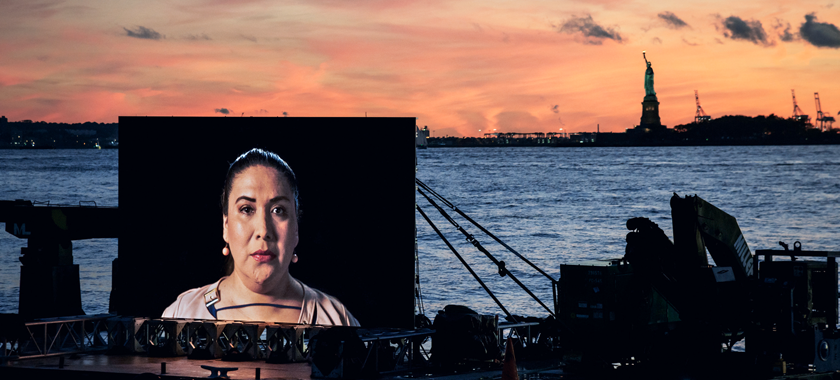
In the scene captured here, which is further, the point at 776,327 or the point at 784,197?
the point at 784,197

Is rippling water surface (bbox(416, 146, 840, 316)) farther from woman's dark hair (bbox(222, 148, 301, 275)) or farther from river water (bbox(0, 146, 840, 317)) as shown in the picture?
woman's dark hair (bbox(222, 148, 301, 275))

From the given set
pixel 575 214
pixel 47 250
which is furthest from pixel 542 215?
pixel 47 250

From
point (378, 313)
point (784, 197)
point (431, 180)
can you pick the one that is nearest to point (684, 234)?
point (378, 313)

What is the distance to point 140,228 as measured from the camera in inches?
934

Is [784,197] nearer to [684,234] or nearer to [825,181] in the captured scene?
[825,181]

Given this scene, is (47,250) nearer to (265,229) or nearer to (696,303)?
(265,229)

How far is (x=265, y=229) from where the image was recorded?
73.3 feet

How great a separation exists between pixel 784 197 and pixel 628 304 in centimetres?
12075

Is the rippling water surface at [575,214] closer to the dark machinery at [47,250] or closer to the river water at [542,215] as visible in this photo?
the river water at [542,215]

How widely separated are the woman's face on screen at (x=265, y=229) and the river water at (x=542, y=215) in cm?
2542

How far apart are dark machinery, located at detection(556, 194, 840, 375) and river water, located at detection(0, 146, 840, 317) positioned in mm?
24064

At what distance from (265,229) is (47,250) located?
983 cm

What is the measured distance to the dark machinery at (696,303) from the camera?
68.1 feet

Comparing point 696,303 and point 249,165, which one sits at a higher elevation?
point 249,165
